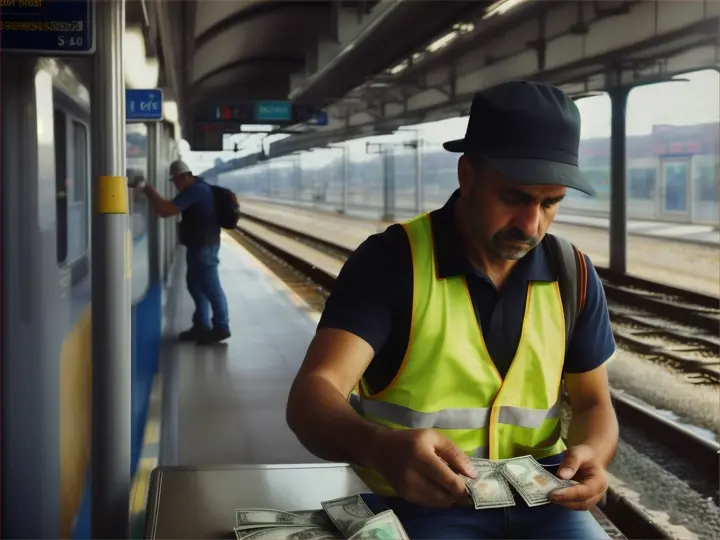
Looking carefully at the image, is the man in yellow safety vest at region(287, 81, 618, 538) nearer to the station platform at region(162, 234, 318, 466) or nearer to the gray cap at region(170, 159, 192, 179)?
the station platform at region(162, 234, 318, 466)

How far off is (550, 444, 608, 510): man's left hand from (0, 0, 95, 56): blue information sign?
192 cm

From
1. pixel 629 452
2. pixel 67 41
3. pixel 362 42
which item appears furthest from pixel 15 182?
pixel 362 42

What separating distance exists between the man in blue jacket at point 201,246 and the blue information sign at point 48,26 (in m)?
4.25

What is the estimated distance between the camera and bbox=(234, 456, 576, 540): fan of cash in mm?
1586

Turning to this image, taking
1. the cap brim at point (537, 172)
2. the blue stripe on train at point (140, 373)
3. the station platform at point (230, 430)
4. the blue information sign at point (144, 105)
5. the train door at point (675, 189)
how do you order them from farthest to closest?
1. the train door at point (675, 189)
2. the blue information sign at point (144, 105)
3. the blue stripe on train at point (140, 373)
4. the station platform at point (230, 430)
5. the cap brim at point (537, 172)

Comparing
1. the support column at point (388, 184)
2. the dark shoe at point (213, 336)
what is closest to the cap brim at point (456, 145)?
the dark shoe at point (213, 336)

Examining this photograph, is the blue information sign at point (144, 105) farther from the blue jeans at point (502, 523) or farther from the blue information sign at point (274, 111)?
the blue information sign at point (274, 111)

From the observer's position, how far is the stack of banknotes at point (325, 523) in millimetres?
1595

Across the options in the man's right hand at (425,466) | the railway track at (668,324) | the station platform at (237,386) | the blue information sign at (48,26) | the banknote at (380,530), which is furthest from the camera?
the railway track at (668,324)

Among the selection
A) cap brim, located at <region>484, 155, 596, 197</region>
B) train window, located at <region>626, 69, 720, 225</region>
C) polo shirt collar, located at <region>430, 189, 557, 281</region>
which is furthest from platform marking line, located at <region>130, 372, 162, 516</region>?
train window, located at <region>626, 69, 720, 225</region>

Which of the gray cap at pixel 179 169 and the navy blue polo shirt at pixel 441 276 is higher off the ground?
the gray cap at pixel 179 169

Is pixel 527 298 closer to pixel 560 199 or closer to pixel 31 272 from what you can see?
pixel 560 199

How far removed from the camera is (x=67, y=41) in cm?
270

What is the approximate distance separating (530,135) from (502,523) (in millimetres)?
770
